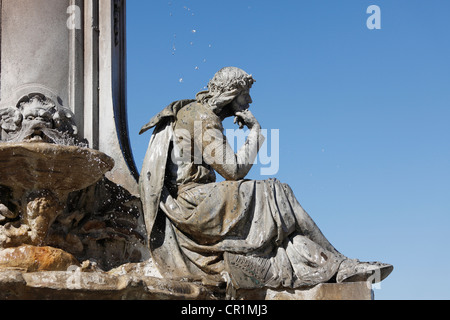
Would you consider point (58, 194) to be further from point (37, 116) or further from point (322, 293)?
point (322, 293)

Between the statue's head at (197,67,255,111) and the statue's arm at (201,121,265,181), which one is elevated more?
the statue's head at (197,67,255,111)

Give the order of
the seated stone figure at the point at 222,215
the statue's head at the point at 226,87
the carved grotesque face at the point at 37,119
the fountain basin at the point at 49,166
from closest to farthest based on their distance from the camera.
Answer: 1. the fountain basin at the point at 49,166
2. the seated stone figure at the point at 222,215
3. the carved grotesque face at the point at 37,119
4. the statue's head at the point at 226,87

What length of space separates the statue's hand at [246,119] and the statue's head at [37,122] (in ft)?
5.63

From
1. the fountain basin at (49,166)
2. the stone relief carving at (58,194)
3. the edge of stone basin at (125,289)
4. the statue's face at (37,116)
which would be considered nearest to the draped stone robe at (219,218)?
the edge of stone basin at (125,289)

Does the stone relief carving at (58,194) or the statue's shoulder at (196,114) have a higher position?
the statue's shoulder at (196,114)

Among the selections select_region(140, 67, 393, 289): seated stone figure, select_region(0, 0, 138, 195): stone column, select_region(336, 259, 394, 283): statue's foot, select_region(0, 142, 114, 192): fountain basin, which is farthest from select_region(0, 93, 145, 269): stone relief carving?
select_region(336, 259, 394, 283): statue's foot

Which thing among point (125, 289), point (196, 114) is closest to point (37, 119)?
point (196, 114)

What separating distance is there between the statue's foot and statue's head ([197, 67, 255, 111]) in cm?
218

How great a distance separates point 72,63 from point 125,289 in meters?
3.11

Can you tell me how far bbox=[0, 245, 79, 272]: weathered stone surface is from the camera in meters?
8.81

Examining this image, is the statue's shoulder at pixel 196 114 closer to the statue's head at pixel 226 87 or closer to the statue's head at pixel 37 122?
the statue's head at pixel 226 87

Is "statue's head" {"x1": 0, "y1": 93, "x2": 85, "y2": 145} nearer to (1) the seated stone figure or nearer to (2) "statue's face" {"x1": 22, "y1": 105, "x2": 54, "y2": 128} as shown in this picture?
(2) "statue's face" {"x1": 22, "y1": 105, "x2": 54, "y2": 128}

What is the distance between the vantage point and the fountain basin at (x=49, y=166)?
8812 mm

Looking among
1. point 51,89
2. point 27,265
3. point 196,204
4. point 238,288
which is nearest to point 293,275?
point 238,288
